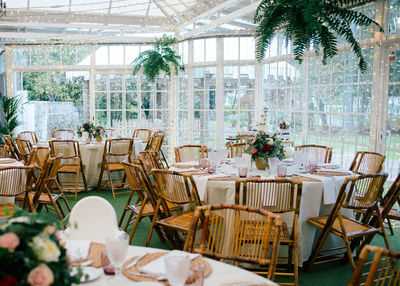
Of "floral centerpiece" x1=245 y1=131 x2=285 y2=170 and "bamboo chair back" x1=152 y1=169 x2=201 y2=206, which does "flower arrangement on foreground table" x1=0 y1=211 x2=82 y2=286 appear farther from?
"floral centerpiece" x1=245 y1=131 x2=285 y2=170

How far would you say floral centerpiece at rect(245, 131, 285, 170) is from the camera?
14.4 feet

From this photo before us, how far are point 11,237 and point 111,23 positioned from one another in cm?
866

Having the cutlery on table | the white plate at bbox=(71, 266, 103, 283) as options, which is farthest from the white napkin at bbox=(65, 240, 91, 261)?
the cutlery on table

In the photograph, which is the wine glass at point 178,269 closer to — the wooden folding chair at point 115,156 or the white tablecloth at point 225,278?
the white tablecloth at point 225,278

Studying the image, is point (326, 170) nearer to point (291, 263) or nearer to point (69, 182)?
point (291, 263)

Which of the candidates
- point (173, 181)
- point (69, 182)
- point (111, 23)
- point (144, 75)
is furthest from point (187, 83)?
point (173, 181)

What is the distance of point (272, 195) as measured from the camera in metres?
3.50

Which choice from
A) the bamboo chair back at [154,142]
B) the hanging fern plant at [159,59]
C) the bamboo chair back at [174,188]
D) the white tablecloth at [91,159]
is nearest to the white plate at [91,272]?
the bamboo chair back at [174,188]

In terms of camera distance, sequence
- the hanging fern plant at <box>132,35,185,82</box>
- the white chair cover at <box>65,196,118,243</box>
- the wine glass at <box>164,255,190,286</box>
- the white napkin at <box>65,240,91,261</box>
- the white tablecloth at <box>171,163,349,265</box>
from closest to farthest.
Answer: the wine glass at <box>164,255,190,286</box> < the white napkin at <box>65,240,91,261</box> < the white chair cover at <box>65,196,118,243</box> < the white tablecloth at <box>171,163,349,265</box> < the hanging fern plant at <box>132,35,185,82</box>

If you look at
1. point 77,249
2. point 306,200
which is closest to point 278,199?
point 306,200

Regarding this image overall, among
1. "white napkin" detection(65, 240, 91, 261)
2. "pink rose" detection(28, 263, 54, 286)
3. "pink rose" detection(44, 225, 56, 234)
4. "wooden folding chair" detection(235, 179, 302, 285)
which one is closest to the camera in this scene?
"pink rose" detection(28, 263, 54, 286)

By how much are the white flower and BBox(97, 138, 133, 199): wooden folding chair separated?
5701 millimetres

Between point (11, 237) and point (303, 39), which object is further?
point (303, 39)

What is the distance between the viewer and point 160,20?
9.65m
